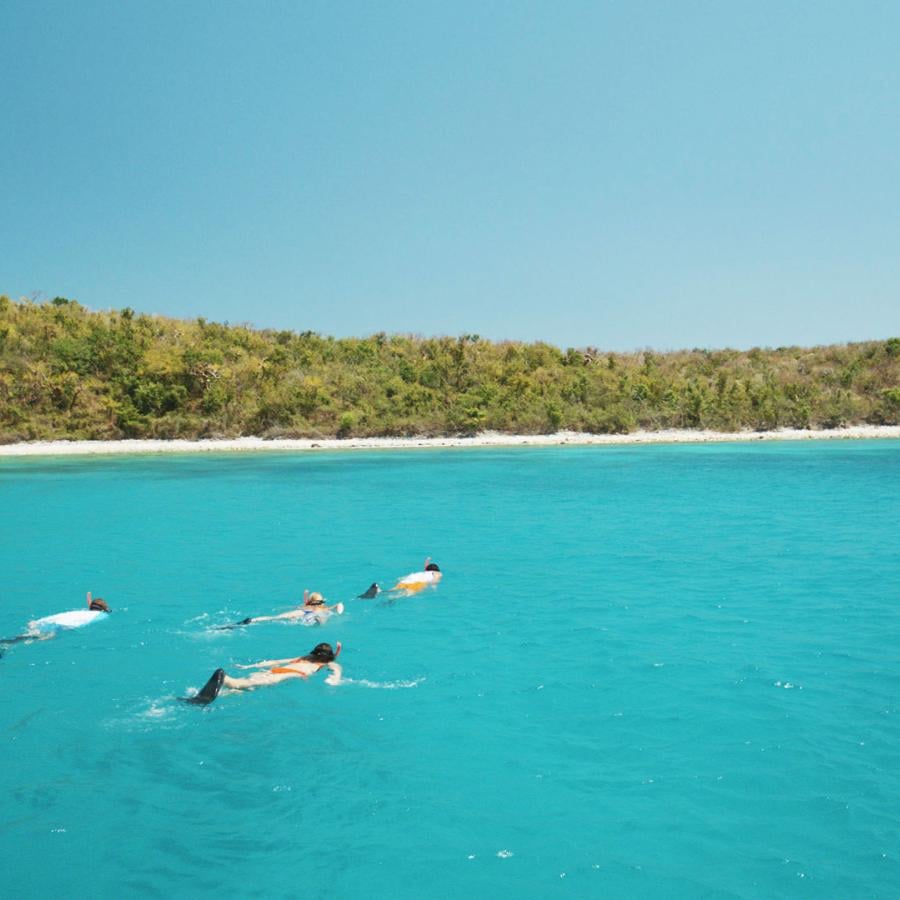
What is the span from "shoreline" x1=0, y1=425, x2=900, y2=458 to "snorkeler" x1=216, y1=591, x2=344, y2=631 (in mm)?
41130

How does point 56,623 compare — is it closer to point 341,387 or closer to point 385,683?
point 385,683

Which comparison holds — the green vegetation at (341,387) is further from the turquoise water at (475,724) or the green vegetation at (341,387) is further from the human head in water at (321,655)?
the human head in water at (321,655)

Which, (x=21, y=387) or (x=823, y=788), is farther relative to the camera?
(x=21, y=387)

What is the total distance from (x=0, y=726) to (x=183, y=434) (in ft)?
→ 163

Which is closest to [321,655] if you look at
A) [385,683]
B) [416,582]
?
[385,683]

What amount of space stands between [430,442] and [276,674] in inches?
1857

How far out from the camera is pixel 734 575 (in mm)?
14281

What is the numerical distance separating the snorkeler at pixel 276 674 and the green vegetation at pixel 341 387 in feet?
157

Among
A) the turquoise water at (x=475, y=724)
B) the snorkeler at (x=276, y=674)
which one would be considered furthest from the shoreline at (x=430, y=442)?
the snorkeler at (x=276, y=674)

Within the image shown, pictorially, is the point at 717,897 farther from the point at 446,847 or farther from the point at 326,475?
the point at 326,475

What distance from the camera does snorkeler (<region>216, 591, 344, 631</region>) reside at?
37.9 ft

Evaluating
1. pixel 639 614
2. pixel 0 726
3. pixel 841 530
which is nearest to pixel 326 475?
pixel 841 530

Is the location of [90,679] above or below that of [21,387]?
below

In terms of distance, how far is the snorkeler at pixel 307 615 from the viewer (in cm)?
1154
